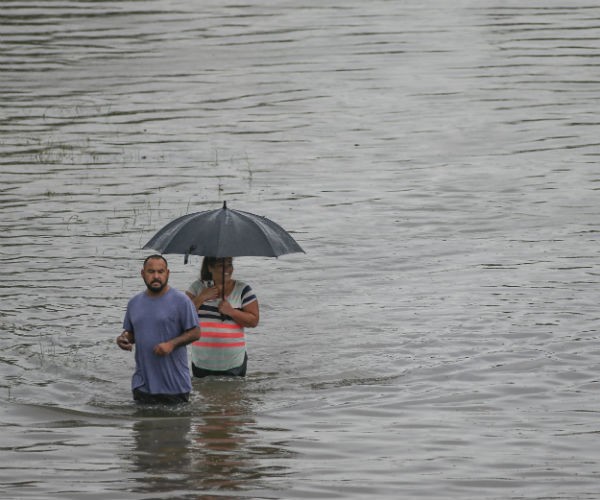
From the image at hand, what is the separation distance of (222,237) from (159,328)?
3.33 ft

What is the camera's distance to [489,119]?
2227cm

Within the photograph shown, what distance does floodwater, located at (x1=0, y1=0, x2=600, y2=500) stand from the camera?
8547 mm

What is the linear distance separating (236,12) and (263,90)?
8.72m

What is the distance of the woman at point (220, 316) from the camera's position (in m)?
9.84

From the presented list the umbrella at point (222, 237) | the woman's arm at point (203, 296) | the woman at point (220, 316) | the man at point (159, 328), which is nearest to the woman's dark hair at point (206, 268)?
the woman at point (220, 316)

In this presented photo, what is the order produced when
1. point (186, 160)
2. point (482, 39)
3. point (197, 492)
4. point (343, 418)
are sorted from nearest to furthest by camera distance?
point (197, 492), point (343, 418), point (186, 160), point (482, 39)

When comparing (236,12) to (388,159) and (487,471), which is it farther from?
(487,471)

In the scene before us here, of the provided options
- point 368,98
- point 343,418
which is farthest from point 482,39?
point 343,418

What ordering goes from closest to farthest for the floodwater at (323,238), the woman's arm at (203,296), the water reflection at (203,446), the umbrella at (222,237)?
1. the water reflection at (203,446)
2. the floodwater at (323,238)
3. the umbrella at (222,237)
4. the woman's arm at (203,296)

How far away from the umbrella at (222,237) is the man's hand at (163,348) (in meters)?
0.86

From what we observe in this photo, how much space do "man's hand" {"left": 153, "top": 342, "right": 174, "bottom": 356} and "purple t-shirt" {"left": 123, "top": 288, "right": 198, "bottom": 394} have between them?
0.33ft

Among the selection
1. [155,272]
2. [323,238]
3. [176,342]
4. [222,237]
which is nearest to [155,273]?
[155,272]

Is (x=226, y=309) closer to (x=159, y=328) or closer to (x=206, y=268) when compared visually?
(x=206, y=268)

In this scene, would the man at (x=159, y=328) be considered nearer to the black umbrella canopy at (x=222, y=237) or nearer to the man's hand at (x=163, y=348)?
the man's hand at (x=163, y=348)
